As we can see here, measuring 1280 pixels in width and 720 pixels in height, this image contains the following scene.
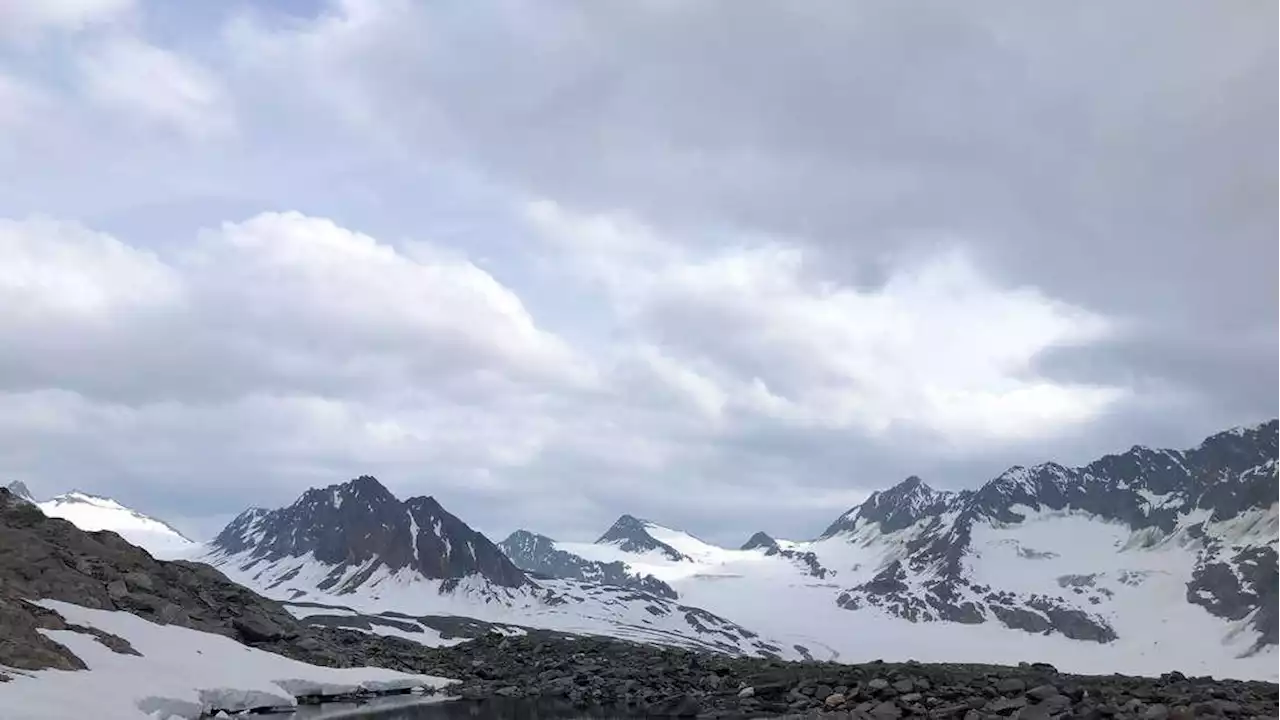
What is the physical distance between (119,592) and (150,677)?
2358 cm

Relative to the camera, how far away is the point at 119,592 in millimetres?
68688

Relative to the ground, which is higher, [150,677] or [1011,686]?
[1011,686]

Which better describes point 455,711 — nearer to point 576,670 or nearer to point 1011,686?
point 576,670

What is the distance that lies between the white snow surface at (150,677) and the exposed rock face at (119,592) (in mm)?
2007

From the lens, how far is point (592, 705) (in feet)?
209

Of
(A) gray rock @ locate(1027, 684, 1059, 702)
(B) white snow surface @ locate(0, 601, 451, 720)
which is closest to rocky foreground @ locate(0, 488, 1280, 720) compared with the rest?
(A) gray rock @ locate(1027, 684, 1059, 702)

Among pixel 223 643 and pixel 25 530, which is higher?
pixel 25 530

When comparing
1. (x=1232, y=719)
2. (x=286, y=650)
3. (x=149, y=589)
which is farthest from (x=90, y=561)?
(x=1232, y=719)

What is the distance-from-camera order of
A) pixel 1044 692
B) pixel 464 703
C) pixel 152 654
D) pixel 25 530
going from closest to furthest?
pixel 1044 692
pixel 152 654
pixel 464 703
pixel 25 530

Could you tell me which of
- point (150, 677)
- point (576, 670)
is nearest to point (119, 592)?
point (150, 677)

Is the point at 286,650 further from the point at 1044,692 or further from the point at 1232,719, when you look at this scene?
the point at 1232,719

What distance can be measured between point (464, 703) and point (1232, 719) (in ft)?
135

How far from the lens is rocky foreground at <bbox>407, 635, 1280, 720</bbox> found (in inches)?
1893

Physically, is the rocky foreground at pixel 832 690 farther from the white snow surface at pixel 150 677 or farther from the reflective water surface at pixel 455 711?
the white snow surface at pixel 150 677
